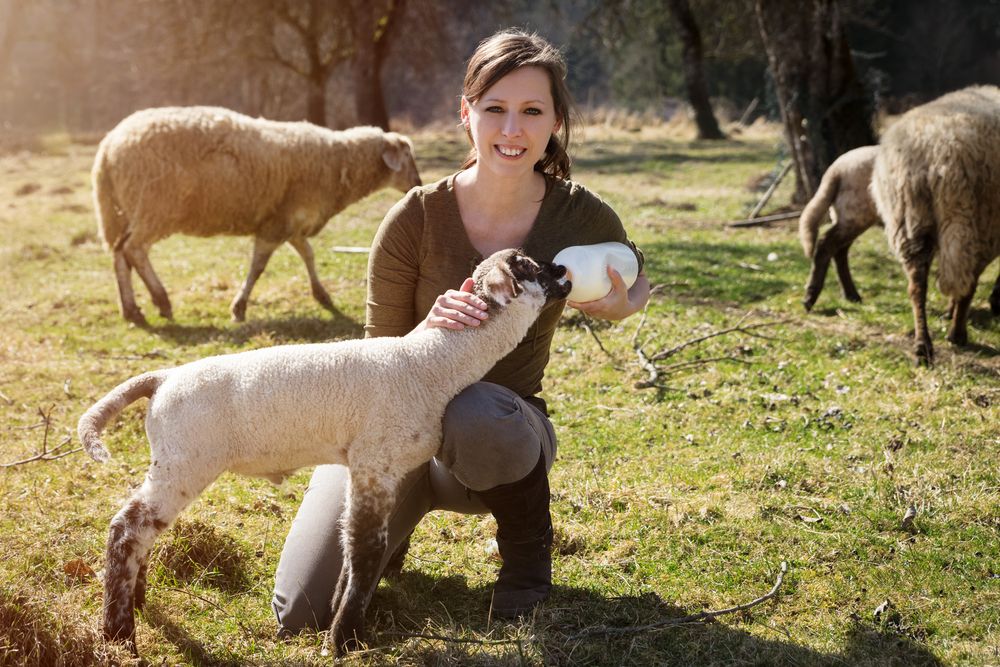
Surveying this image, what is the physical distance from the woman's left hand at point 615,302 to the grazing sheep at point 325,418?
24 centimetres

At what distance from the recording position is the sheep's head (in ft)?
28.2

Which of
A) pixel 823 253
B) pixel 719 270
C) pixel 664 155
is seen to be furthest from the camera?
pixel 664 155

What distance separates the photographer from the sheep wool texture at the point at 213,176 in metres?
7.36

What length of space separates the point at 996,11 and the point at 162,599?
100 feet

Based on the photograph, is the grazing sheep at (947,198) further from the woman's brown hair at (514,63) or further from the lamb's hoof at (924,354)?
the woman's brown hair at (514,63)

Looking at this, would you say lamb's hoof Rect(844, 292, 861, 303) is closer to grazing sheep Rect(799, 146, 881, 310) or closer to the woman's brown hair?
grazing sheep Rect(799, 146, 881, 310)

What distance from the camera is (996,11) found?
26188mm

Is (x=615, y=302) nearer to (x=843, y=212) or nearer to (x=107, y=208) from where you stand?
(x=843, y=212)

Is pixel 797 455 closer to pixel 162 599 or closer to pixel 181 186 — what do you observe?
pixel 162 599

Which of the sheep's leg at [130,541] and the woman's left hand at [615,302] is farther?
the woman's left hand at [615,302]

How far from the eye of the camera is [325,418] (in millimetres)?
2820

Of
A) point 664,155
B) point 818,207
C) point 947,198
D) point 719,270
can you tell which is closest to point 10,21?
point 664,155

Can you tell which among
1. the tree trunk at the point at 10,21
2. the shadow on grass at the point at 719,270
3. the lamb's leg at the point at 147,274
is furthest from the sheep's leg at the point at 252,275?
the tree trunk at the point at 10,21

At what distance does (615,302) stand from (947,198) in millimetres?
3703
